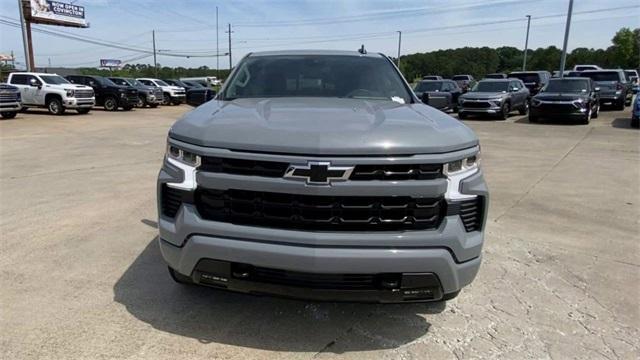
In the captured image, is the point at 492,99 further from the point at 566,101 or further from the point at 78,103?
the point at 78,103

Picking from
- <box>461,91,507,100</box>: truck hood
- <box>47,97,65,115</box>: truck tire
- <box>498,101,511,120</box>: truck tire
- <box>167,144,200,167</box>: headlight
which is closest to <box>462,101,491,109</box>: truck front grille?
<box>461,91,507,100</box>: truck hood

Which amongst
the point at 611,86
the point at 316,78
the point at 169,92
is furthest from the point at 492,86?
the point at 169,92

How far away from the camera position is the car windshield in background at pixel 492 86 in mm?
20531

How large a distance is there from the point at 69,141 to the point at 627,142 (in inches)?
575

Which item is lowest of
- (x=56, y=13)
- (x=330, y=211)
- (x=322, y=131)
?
(x=330, y=211)

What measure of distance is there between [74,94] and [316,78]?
2075 cm

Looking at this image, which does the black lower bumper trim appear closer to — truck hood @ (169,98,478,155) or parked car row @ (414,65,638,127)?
truck hood @ (169,98,478,155)

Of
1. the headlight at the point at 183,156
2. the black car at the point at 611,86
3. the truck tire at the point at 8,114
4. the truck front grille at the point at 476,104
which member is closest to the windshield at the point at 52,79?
the truck tire at the point at 8,114

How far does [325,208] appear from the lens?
2670 mm

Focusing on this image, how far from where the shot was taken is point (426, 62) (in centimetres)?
8925

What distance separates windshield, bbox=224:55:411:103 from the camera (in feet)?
13.6

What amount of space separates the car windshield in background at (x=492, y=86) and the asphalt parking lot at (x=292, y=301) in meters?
14.1

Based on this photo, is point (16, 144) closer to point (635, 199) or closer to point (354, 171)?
point (354, 171)

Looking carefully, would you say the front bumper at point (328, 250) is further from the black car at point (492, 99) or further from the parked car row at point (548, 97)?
the black car at point (492, 99)
